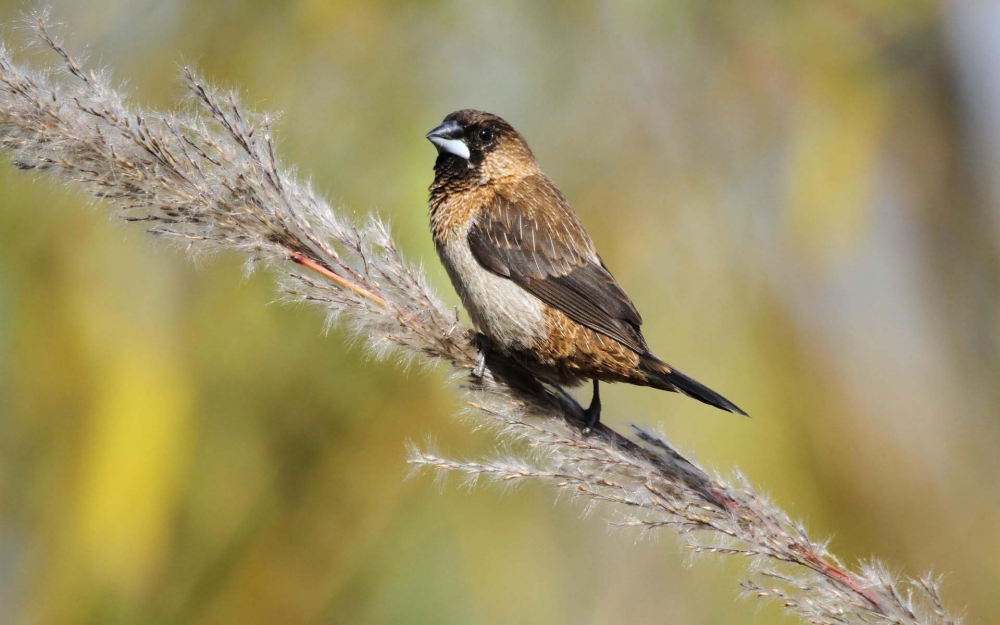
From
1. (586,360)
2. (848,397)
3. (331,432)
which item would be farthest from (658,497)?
(848,397)

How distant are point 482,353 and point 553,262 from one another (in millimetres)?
460

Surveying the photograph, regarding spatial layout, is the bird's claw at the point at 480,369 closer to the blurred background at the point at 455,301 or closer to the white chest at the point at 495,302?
the white chest at the point at 495,302

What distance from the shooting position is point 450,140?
2.94 m

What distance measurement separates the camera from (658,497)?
173 cm

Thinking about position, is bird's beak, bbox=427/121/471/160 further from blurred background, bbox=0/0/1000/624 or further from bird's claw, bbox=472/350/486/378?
bird's claw, bbox=472/350/486/378

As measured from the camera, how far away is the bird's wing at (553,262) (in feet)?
Answer: 8.29

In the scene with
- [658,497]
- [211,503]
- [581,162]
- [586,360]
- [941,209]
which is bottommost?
[211,503]

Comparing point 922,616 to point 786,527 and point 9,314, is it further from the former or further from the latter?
point 9,314

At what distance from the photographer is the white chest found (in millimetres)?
2455

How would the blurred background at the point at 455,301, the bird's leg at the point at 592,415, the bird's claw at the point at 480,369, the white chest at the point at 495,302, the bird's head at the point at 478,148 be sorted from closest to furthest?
the bird's leg at the point at 592,415 → the bird's claw at the point at 480,369 → the white chest at the point at 495,302 → the bird's head at the point at 478,148 → the blurred background at the point at 455,301

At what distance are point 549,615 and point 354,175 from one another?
2146mm

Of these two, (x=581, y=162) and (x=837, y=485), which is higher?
(x=581, y=162)

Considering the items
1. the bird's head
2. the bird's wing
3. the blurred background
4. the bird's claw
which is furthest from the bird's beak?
the bird's claw

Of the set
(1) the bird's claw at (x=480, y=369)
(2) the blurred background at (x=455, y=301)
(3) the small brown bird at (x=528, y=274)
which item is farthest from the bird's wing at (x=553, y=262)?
(2) the blurred background at (x=455, y=301)
